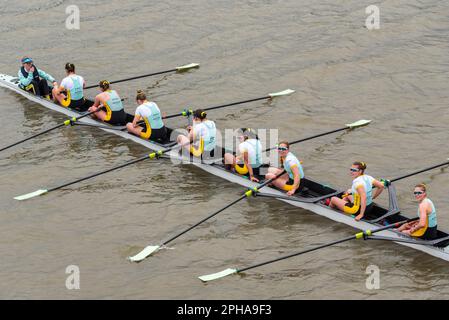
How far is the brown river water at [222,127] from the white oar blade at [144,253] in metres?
0.12

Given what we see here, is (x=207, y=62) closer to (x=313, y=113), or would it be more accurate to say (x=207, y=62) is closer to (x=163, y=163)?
(x=313, y=113)

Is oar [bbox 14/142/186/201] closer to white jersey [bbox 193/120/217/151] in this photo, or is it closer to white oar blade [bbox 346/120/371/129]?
white jersey [bbox 193/120/217/151]

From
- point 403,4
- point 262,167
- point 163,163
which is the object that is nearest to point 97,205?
point 163,163

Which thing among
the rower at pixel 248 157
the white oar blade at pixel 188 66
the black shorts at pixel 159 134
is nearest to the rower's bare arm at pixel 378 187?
the rower at pixel 248 157

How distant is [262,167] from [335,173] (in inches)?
74.9

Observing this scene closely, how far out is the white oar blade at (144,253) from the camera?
1550cm

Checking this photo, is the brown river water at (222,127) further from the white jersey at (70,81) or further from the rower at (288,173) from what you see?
the white jersey at (70,81)

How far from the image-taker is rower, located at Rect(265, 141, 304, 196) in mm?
17125

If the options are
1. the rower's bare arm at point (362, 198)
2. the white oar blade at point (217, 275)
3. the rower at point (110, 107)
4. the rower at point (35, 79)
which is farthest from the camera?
the rower at point (35, 79)

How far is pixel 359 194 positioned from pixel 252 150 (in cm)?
308

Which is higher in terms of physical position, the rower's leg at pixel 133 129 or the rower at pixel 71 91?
the rower at pixel 71 91

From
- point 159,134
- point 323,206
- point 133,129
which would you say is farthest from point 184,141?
point 323,206

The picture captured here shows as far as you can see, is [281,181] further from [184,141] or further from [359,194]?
[184,141]

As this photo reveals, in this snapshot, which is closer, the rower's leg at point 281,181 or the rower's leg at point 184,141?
the rower's leg at point 281,181
